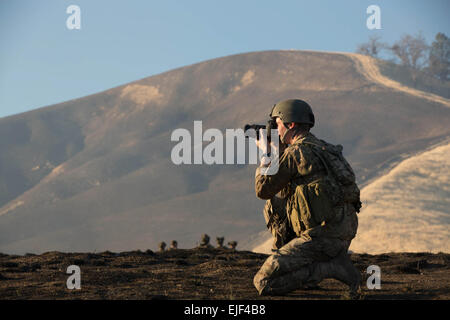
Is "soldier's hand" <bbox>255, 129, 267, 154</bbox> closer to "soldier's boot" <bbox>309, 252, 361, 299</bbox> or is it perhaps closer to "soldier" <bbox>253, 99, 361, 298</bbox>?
"soldier" <bbox>253, 99, 361, 298</bbox>

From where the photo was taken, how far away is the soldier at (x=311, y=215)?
7.10 metres

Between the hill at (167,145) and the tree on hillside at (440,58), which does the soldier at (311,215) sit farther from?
the tree on hillside at (440,58)

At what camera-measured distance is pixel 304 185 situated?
7.29 m

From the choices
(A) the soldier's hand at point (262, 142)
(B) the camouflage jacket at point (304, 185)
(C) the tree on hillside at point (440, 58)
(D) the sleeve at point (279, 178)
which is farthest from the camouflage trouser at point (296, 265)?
(C) the tree on hillside at point (440, 58)

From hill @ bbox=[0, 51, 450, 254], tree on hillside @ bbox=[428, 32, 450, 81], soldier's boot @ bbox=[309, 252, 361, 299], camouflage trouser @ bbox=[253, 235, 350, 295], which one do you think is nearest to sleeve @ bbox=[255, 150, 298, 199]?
camouflage trouser @ bbox=[253, 235, 350, 295]

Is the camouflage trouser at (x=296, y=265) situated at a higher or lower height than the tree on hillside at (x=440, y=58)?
lower

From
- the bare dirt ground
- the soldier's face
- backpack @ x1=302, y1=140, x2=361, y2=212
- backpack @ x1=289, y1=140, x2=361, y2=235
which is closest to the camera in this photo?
backpack @ x1=289, y1=140, x2=361, y2=235

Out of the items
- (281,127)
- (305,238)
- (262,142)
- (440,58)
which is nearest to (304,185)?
(305,238)

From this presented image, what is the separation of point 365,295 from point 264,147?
2.11 m

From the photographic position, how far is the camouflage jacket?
7227 millimetres

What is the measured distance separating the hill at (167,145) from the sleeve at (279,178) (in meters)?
56.9

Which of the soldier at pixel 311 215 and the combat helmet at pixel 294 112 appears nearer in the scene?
the soldier at pixel 311 215

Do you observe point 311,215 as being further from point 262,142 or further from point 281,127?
point 281,127
